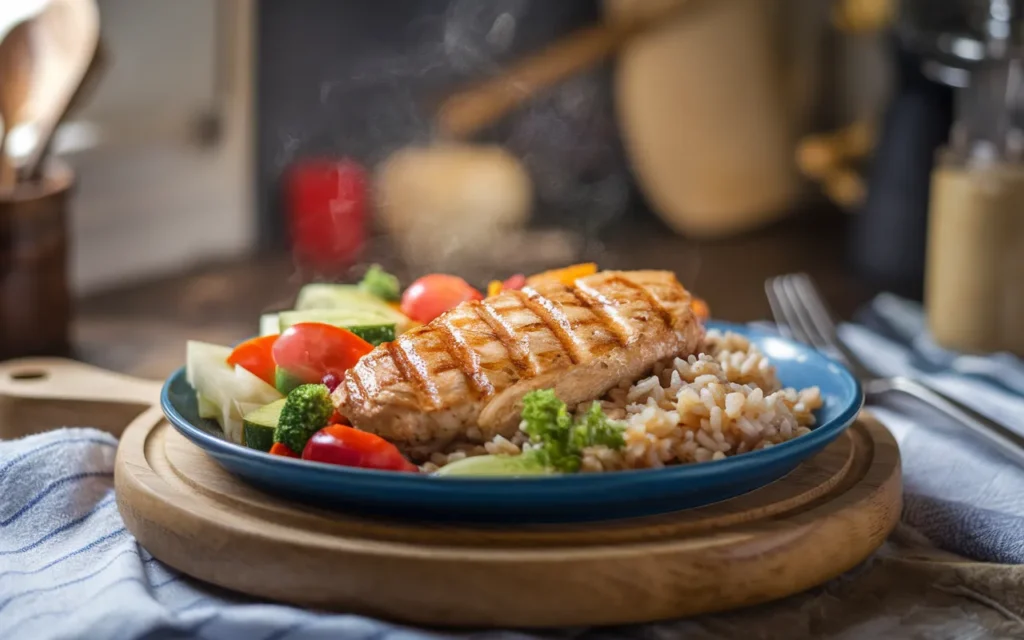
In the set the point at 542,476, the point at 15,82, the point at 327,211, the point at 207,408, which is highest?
the point at 15,82

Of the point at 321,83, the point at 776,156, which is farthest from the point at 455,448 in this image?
the point at 776,156

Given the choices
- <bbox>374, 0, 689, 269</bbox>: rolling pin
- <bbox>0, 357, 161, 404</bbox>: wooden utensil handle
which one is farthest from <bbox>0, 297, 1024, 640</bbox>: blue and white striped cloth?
<bbox>374, 0, 689, 269</bbox>: rolling pin

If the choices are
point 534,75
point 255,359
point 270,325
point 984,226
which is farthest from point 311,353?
point 534,75

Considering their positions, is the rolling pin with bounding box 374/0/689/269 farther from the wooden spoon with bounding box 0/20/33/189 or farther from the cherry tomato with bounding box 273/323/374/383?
the cherry tomato with bounding box 273/323/374/383

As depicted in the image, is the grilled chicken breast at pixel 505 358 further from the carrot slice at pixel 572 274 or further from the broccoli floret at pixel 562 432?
the carrot slice at pixel 572 274

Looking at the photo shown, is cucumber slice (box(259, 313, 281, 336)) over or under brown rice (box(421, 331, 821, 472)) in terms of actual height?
under

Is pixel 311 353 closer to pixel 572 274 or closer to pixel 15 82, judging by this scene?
pixel 572 274

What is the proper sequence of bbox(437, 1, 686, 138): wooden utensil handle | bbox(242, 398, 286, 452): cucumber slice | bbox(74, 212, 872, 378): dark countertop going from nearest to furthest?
1. bbox(242, 398, 286, 452): cucumber slice
2. bbox(74, 212, 872, 378): dark countertop
3. bbox(437, 1, 686, 138): wooden utensil handle
